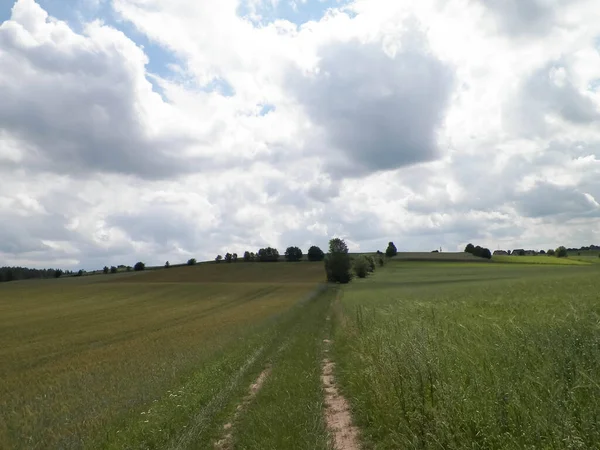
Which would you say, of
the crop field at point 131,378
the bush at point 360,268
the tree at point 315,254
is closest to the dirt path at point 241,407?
the crop field at point 131,378

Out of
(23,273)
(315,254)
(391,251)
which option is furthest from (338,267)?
(23,273)

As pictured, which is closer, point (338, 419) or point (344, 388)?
point (338, 419)

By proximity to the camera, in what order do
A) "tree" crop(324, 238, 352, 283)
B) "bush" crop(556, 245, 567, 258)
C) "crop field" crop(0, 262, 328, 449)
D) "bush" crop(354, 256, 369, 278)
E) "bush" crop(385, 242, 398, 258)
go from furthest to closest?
"bush" crop(385, 242, 398, 258) < "bush" crop(556, 245, 567, 258) < "bush" crop(354, 256, 369, 278) < "tree" crop(324, 238, 352, 283) < "crop field" crop(0, 262, 328, 449)

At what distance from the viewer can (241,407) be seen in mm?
10586

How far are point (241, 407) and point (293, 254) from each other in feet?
489

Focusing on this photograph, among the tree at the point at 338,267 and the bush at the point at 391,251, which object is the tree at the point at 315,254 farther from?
the tree at the point at 338,267

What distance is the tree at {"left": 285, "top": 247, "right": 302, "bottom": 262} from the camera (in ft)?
521

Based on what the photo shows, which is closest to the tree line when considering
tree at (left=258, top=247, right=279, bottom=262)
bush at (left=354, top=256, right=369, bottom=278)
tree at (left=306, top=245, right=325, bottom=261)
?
tree at (left=258, top=247, right=279, bottom=262)

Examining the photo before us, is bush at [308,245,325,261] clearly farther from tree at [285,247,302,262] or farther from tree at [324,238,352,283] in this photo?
tree at [324,238,352,283]

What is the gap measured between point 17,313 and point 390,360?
1846 inches

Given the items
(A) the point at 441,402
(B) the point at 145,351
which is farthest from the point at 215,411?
(B) the point at 145,351

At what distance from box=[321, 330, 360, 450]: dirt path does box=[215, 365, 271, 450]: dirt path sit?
1.77 meters

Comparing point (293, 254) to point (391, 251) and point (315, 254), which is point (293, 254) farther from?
point (391, 251)

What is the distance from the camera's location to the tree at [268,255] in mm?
158125
